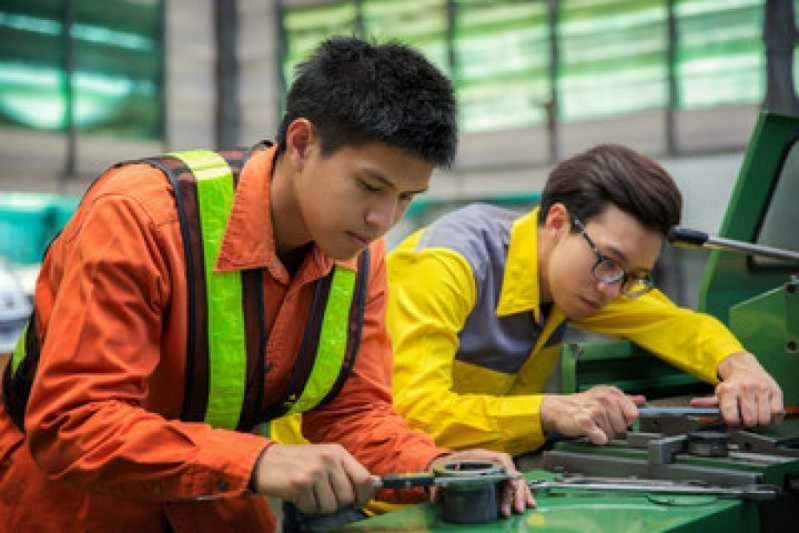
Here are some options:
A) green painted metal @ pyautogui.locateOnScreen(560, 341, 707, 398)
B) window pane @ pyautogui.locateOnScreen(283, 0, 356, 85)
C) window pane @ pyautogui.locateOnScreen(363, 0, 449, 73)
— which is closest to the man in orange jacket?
green painted metal @ pyautogui.locateOnScreen(560, 341, 707, 398)

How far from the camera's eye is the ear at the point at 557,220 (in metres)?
1.75

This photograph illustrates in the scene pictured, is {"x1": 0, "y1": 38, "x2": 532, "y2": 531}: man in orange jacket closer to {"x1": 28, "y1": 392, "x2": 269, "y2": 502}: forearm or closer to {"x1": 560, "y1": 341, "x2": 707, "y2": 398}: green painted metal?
{"x1": 28, "y1": 392, "x2": 269, "y2": 502}: forearm

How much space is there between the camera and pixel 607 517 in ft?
3.37

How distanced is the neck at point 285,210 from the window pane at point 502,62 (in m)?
4.45

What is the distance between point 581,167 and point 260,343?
859mm

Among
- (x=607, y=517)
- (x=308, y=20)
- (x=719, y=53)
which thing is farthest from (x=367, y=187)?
(x=308, y=20)

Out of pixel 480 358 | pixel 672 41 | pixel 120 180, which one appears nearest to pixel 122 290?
pixel 120 180

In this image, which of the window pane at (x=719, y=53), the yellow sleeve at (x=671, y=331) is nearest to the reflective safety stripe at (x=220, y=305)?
the yellow sleeve at (x=671, y=331)

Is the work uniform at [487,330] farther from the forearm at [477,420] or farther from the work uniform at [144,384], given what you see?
the work uniform at [144,384]

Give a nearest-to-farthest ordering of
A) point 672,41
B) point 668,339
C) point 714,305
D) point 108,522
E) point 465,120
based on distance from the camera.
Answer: point 108,522 → point 668,339 → point 714,305 → point 672,41 → point 465,120

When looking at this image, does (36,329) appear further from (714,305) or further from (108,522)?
(714,305)

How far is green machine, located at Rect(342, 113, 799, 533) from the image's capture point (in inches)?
41.0

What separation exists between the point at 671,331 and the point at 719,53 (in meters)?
3.68

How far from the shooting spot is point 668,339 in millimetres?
1871
